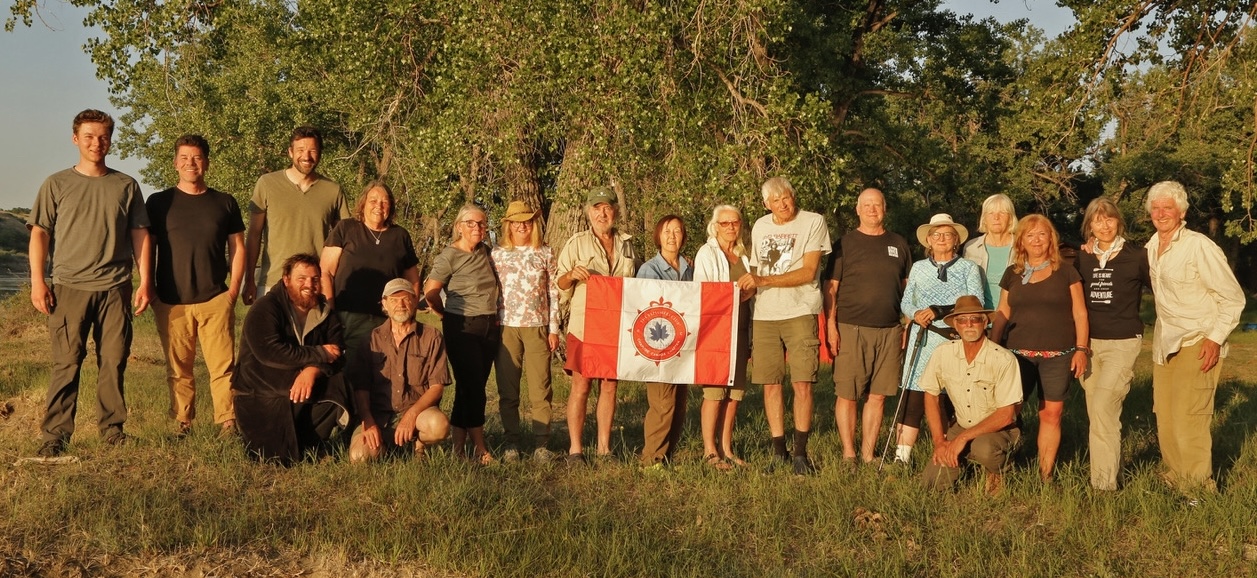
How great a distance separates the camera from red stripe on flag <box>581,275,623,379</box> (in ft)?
26.9

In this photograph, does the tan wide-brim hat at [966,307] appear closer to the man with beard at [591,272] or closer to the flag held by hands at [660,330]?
the flag held by hands at [660,330]

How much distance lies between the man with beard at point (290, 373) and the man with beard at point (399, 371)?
0.17 m

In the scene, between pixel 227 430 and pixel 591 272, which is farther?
pixel 591 272

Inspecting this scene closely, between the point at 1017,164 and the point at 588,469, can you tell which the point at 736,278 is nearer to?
the point at 588,469

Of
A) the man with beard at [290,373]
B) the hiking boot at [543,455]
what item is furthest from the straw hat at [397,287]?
the hiking boot at [543,455]

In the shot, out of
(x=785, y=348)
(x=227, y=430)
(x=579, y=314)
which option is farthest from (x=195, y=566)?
(x=785, y=348)

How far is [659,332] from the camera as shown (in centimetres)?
819

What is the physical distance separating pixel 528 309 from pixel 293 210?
1.84 metres

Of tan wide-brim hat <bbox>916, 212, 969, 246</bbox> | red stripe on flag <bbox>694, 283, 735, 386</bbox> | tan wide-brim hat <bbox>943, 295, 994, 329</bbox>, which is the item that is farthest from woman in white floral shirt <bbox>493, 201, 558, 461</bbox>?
tan wide-brim hat <bbox>943, 295, 994, 329</bbox>

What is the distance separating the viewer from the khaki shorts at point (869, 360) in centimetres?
798

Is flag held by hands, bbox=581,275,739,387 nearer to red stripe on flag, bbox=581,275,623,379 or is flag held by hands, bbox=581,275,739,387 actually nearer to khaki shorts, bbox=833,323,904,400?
red stripe on flag, bbox=581,275,623,379

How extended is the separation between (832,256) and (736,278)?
72 centimetres

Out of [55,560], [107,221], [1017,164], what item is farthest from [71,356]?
[1017,164]

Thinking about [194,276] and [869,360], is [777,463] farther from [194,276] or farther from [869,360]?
[194,276]
